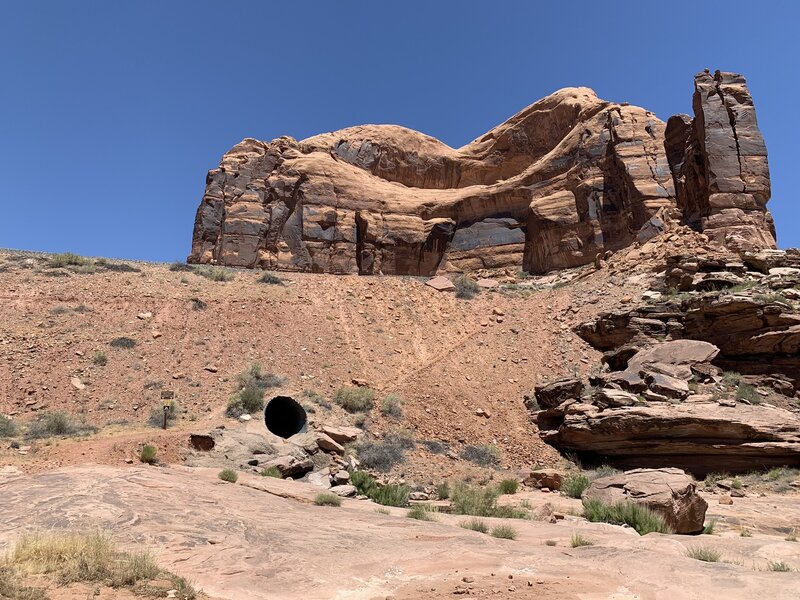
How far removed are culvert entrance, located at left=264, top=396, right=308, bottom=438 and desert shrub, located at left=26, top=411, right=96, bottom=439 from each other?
4.73 meters

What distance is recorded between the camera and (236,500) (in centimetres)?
892

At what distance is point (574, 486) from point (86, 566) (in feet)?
37.6

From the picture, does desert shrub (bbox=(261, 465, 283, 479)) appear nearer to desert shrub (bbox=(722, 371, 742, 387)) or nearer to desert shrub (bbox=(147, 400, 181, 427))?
desert shrub (bbox=(147, 400, 181, 427))

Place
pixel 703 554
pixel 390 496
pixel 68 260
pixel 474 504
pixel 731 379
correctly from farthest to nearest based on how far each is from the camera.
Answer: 1. pixel 68 260
2. pixel 731 379
3. pixel 390 496
4. pixel 474 504
5. pixel 703 554

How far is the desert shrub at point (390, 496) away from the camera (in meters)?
11.6

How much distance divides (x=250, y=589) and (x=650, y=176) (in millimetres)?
31827

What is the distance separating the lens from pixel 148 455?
11.8m

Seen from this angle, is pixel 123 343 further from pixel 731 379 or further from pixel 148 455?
pixel 731 379

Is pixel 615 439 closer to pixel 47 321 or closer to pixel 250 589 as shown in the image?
pixel 250 589

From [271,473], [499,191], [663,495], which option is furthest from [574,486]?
[499,191]

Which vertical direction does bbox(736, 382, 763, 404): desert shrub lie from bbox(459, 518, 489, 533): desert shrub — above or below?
above

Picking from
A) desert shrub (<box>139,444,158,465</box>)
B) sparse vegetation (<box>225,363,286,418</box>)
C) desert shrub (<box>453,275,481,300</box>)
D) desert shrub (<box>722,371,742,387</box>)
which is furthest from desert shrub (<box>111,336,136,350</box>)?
desert shrub (<box>722,371,742,387</box>)

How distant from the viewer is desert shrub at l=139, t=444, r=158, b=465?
11773 mm

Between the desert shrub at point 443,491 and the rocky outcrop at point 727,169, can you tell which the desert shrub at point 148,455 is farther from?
the rocky outcrop at point 727,169
